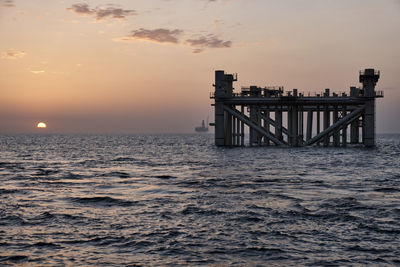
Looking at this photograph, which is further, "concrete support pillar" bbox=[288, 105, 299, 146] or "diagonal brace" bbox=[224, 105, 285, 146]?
"diagonal brace" bbox=[224, 105, 285, 146]

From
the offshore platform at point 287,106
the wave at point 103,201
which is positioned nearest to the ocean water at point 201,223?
the wave at point 103,201

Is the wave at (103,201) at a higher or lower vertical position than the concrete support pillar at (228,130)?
lower

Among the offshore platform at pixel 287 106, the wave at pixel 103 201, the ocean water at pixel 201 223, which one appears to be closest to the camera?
the ocean water at pixel 201 223

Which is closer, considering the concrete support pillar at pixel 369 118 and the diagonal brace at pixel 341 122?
the concrete support pillar at pixel 369 118

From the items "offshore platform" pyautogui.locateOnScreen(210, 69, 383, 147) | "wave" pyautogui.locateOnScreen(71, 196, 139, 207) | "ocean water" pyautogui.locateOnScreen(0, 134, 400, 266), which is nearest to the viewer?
"ocean water" pyautogui.locateOnScreen(0, 134, 400, 266)

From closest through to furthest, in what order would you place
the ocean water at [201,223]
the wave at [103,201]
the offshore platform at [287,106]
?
the ocean water at [201,223] < the wave at [103,201] < the offshore platform at [287,106]

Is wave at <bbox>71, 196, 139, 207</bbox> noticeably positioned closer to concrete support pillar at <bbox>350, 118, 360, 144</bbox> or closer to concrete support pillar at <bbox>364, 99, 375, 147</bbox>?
concrete support pillar at <bbox>364, 99, 375, 147</bbox>

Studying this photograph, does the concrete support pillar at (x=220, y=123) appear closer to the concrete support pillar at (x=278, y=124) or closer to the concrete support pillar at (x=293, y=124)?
the concrete support pillar at (x=278, y=124)

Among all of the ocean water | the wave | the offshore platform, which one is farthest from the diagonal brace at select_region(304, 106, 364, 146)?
the wave

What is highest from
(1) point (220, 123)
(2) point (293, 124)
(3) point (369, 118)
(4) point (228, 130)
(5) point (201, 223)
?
(3) point (369, 118)

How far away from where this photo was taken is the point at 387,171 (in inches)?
1615

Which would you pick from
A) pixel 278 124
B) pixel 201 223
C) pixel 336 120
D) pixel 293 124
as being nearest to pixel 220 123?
pixel 278 124

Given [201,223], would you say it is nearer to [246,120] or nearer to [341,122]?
[246,120]

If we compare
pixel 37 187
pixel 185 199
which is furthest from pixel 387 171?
pixel 37 187
